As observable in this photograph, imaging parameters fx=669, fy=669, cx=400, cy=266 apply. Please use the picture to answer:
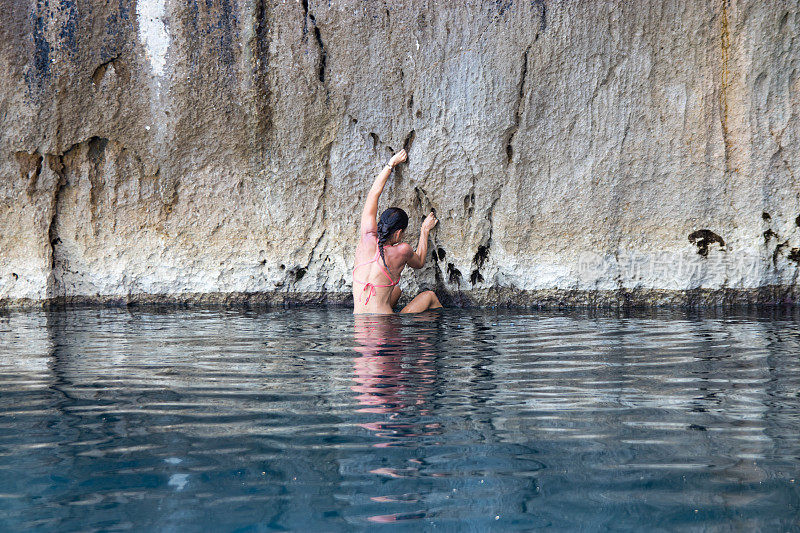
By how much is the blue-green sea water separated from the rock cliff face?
2275 millimetres

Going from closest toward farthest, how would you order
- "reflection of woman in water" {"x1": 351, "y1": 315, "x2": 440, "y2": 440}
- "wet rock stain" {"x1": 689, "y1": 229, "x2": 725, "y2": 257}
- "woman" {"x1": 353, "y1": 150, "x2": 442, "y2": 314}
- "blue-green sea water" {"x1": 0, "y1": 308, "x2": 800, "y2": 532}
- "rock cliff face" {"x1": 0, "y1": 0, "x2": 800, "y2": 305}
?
"blue-green sea water" {"x1": 0, "y1": 308, "x2": 800, "y2": 532}
"reflection of woman in water" {"x1": 351, "y1": 315, "x2": 440, "y2": 440}
"woman" {"x1": 353, "y1": 150, "x2": 442, "y2": 314}
"rock cliff face" {"x1": 0, "y1": 0, "x2": 800, "y2": 305}
"wet rock stain" {"x1": 689, "y1": 229, "x2": 725, "y2": 257}

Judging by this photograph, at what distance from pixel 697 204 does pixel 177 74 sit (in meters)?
4.93

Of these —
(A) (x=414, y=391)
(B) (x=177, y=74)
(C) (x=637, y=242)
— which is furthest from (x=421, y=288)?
(A) (x=414, y=391)

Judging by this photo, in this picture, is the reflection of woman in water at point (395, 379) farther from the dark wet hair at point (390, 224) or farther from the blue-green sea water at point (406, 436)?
the dark wet hair at point (390, 224)

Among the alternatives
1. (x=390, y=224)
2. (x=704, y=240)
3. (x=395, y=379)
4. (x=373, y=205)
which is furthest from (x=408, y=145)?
(x=395, y=379)

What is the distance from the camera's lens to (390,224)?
5805mm

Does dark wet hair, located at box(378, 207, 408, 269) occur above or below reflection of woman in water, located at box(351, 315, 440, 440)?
above

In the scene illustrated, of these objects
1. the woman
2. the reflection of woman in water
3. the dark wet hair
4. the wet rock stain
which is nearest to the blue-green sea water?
the reflection of woman in water

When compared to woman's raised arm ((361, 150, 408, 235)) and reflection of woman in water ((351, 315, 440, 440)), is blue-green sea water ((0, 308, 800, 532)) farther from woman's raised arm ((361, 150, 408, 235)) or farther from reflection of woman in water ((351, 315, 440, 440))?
woman's raised arm ((361, 150, 408, 235))

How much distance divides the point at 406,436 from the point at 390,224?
12.0ft

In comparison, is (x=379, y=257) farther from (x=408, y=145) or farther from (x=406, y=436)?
(x=406, y=436)

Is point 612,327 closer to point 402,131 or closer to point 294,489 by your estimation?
point 402,131

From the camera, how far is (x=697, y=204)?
19.7 feet

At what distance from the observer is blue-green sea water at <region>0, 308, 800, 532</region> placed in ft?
5.67
